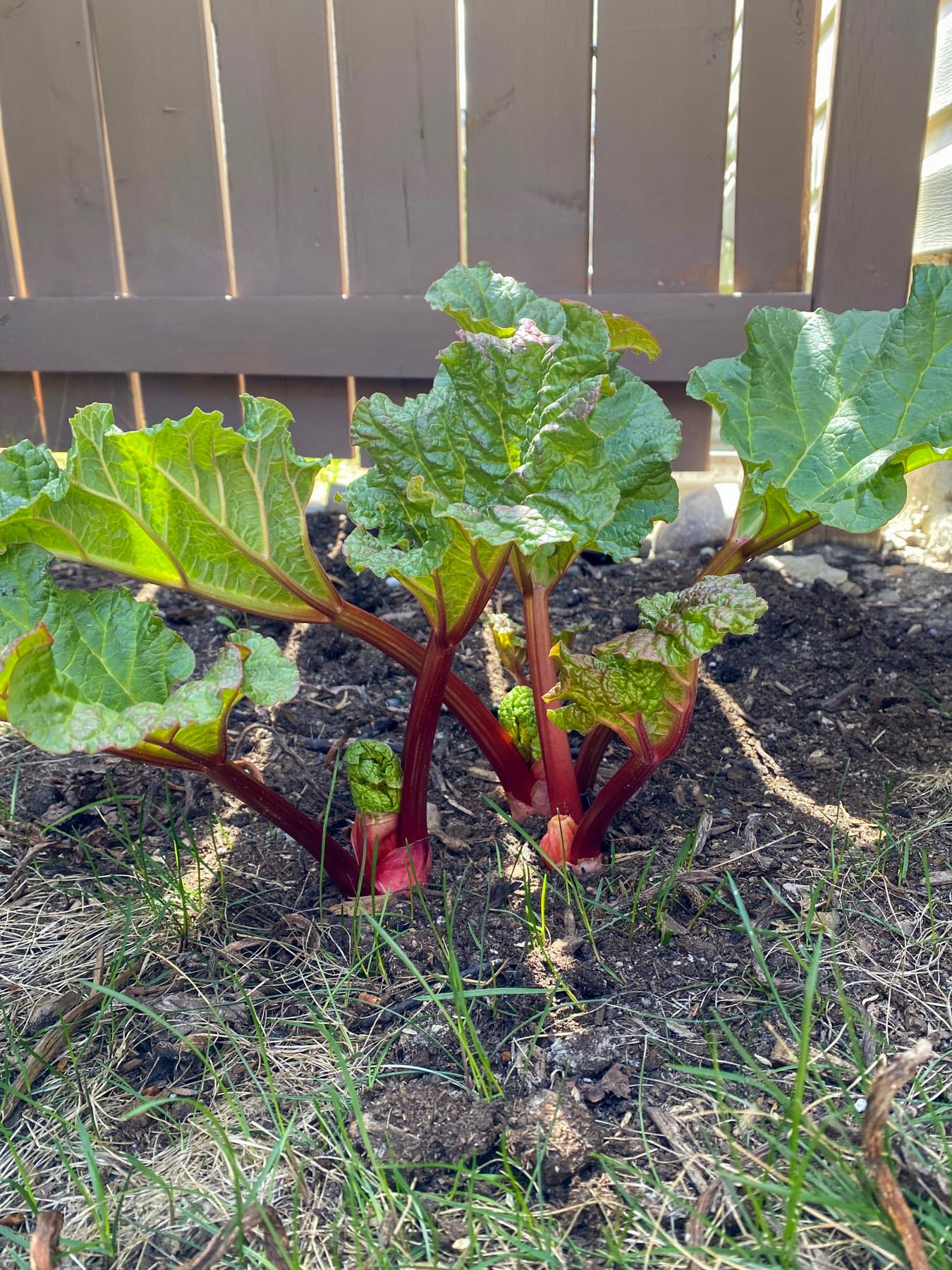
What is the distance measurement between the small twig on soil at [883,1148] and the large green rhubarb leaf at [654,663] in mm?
522

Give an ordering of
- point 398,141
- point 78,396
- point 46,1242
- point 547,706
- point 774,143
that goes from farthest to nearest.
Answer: point 78,396
point 398,141
point 774,143
point 547,706
point 46,1242

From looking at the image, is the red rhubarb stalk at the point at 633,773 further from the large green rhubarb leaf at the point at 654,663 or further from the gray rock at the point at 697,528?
the gray rock at the point at 697,528

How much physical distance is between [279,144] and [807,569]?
211cm

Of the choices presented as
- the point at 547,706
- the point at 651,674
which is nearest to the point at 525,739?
the point at 547,706

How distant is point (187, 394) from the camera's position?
318 centimetres

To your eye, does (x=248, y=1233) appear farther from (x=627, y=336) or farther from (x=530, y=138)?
(x=530, y=138)

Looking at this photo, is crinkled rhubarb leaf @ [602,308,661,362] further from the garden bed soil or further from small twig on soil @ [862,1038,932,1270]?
small twig on soil @ [862,1038,932,1270]

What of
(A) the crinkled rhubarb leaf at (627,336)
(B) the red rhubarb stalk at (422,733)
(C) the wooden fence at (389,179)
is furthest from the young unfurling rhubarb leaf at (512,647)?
(C) the wooden fence at (389,179)

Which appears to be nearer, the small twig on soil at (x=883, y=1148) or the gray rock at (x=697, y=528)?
the small twig on soil at (x=883, y=1148)

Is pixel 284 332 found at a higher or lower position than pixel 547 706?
higher

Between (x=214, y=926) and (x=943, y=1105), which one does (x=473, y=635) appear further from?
(x=943, y=1105)

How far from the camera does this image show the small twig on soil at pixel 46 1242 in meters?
0.97

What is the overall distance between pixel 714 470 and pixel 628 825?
8.72 feet

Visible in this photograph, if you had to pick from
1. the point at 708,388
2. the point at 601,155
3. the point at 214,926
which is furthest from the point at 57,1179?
the point at 601,155
